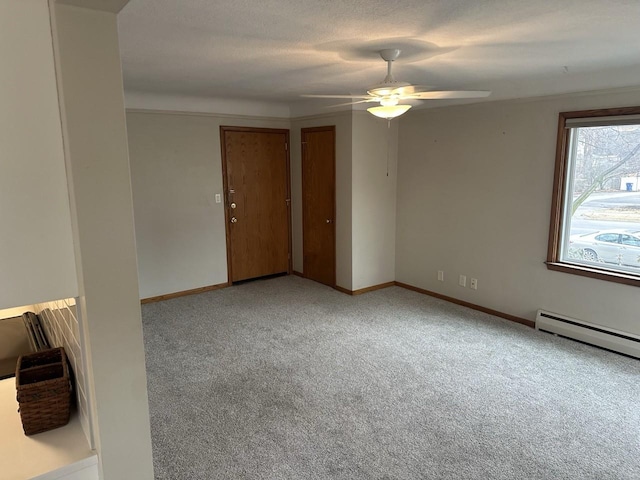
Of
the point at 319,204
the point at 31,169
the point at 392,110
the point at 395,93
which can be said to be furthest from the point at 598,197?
the point at 31,169

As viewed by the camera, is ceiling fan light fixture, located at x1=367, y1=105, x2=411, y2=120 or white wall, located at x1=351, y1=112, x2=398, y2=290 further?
white wall, located at x1=351, y1=112, x2=398, y2=290

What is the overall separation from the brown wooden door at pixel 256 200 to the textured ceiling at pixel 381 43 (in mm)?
1465

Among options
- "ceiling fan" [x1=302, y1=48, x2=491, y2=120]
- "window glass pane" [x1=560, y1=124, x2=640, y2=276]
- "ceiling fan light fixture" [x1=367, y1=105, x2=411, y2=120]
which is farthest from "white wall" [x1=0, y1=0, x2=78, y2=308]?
"window glass pane" [x1=560, y1=124, x2=640, y2=276]

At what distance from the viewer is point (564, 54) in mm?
2916

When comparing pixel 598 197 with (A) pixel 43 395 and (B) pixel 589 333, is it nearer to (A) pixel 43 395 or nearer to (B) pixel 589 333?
(B) pixel 589 333

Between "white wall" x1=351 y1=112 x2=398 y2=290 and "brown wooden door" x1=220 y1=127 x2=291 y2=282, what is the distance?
4.29ft

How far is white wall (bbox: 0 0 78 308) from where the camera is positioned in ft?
3.16

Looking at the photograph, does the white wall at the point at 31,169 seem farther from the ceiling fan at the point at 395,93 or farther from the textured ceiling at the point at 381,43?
the ceiling fan at the point at 395,93

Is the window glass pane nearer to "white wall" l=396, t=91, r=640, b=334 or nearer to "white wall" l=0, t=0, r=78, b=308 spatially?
"white wall" l=396, t=91, r=640, b=334

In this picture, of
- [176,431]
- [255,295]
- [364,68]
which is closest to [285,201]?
[255,295]

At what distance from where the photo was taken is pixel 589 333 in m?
3.78

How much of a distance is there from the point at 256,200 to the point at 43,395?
4.61 metres

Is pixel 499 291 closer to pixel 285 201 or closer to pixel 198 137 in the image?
pixel 285 201

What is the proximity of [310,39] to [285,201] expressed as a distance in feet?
12.1
